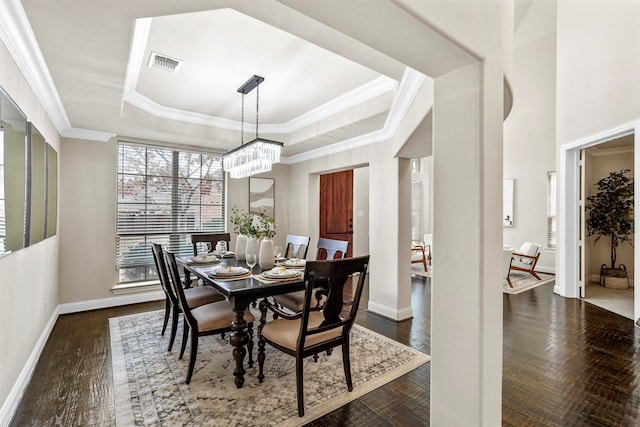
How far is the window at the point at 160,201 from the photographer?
14.5 feet

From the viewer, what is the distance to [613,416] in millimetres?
1961

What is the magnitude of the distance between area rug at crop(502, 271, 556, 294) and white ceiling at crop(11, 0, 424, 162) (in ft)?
12.3

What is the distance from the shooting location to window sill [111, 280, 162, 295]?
167 inches

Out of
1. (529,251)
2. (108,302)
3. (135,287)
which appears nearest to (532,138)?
(529,251)

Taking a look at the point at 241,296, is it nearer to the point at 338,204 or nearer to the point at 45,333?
the point at 45,333

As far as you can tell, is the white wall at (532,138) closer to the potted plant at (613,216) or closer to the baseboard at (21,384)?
the potted plant at (613,216)

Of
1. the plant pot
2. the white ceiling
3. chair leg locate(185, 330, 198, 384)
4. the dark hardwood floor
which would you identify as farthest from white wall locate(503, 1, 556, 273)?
chair leg locate(185, 330, 198, 384)

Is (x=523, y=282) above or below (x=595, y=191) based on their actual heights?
below

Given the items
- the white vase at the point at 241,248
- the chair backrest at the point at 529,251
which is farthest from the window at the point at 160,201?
the chair backrest at the point at 529,251

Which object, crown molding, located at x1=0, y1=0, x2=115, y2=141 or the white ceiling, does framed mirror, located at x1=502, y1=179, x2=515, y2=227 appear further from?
crown molding, located at x1=0, y1=0, x2=115, y2=141

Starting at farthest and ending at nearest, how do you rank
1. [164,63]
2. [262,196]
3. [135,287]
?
1. [262,196]
2. [135,287]
3. [164,63]

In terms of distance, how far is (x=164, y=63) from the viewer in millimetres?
2920

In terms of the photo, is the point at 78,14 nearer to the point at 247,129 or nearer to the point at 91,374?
the point at 91,374

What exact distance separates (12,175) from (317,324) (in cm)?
217
